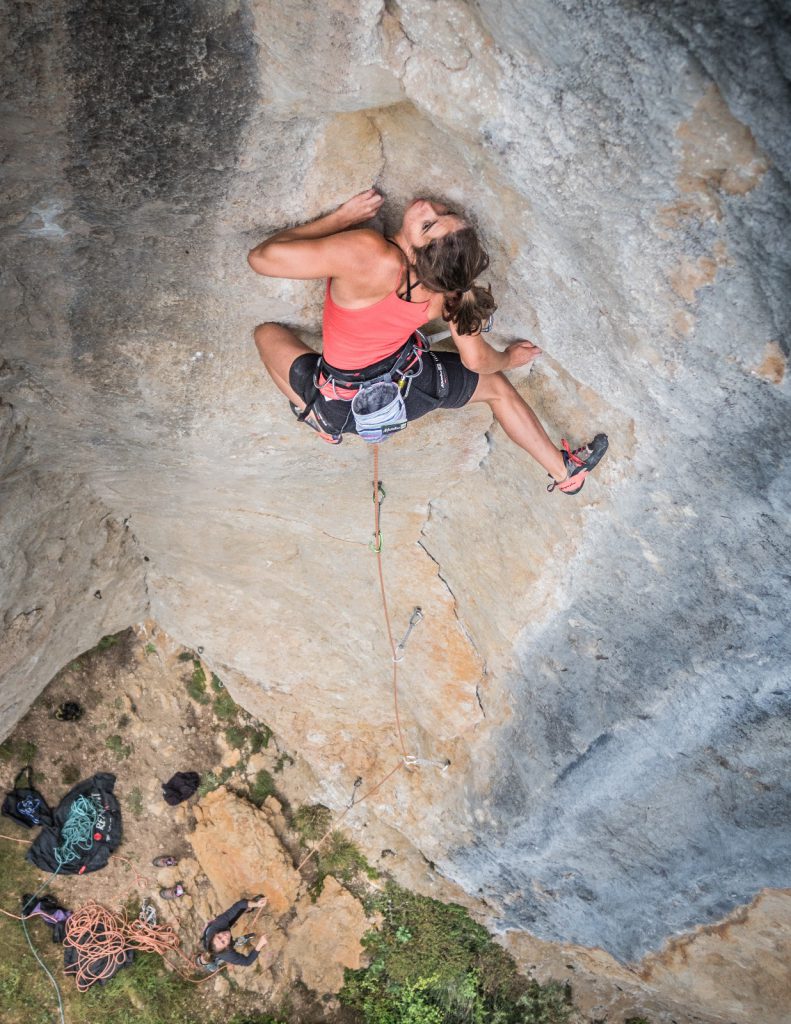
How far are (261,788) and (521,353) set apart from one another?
3915 millimetres

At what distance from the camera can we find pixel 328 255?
8.35 feet

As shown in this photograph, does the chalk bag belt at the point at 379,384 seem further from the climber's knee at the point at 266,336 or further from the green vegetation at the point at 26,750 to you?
the green vegetation at the point at 26,750

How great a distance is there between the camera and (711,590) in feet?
9.29

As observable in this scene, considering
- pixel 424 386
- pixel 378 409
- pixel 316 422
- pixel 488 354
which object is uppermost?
pixel 488 354

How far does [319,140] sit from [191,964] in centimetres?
528

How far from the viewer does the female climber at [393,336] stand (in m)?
2.52

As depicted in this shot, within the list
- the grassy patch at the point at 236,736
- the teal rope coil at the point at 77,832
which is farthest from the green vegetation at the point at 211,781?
the teal rope coil at the point at 77,832

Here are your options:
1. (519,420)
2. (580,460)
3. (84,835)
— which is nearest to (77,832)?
(84,835)

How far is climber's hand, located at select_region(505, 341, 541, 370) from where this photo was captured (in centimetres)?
300

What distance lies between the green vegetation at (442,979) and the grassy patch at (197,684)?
1924 millimetres

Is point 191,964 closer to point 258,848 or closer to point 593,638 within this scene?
point 258,848

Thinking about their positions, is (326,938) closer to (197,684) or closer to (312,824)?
(312,824)

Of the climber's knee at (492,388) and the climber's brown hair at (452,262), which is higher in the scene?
the climber's brown hair at (452,262)

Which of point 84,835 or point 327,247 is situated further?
point 84,835
